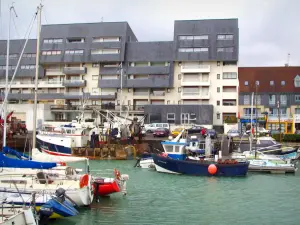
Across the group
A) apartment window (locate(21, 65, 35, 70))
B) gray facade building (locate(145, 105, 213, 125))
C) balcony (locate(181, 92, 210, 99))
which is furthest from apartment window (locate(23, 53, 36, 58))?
balcony (locate(181, 92, 210, 99))

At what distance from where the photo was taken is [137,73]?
246 feet

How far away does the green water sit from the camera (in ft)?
66.8

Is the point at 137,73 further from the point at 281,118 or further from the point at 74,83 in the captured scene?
the point at 281,118

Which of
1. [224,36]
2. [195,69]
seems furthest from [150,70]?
[224,36]

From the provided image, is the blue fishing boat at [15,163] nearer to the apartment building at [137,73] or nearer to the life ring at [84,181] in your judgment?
the life ring at [84,181]

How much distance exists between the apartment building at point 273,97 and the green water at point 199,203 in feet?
123

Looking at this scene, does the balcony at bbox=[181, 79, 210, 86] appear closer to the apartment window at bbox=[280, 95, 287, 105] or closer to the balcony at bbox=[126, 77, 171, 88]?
the balcony at bbox=[126, 77, 171, 88]

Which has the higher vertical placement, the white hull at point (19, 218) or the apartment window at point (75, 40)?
the apartment window at point (75, 40)

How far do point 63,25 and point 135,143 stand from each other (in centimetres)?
3752

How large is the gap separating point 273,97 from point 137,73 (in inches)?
978

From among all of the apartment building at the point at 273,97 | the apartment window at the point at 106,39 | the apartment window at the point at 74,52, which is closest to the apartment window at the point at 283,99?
the apartment building at the point at 273,97

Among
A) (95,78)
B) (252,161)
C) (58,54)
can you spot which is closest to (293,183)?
(252,161)

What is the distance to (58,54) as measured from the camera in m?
78.0

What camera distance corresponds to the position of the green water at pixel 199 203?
20.4m
